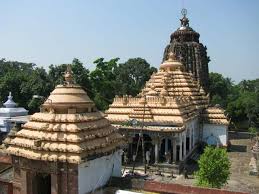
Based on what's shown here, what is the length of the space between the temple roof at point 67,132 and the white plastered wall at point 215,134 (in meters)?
20.2

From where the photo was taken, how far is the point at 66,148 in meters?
14.1

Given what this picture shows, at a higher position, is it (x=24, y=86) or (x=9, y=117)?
(x=24, y=86)

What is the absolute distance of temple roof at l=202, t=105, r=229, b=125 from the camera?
3438cm

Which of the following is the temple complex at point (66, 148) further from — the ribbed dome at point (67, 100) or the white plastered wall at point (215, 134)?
the white plastered wall at point (215, 134)

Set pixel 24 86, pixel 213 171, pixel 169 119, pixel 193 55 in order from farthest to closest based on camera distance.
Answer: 1. pixel 24 86
2. pixel 193 55
3. pixel 169 119
4. pixel 213 171

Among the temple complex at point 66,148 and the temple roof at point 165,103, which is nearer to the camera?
the temple complex at point 66,148

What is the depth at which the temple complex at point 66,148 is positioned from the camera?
14.2 m

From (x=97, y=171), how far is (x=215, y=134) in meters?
21.8

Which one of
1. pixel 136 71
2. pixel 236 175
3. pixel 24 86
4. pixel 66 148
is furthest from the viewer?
pixel 136 71

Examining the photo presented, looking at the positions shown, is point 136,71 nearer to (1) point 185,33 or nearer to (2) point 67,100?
(1) point 185,33

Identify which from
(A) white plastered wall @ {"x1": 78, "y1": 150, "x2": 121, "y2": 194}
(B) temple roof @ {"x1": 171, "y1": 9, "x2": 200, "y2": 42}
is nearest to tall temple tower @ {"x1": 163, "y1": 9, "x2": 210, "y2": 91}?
(B) temple roof @ {"x1": 171, "y1": 9, "x2": 200, "y2": 42}

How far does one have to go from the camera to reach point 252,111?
50.5 metres

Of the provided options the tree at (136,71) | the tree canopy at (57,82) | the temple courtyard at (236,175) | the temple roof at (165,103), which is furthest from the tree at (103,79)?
the temple courtyard at (236,175)

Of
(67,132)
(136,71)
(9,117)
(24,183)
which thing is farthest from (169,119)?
(136,71)
